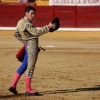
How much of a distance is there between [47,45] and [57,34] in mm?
3475

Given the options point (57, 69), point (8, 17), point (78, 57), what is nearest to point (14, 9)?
point (8, 17)

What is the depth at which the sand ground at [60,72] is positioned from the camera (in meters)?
6.47

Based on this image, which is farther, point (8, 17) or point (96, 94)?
point (8, 17)

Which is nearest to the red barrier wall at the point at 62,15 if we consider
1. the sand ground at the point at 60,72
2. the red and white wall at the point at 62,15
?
the red and white wall at the point at 62,15

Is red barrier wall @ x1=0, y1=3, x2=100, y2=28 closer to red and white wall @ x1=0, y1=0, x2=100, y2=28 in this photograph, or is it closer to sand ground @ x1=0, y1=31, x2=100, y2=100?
red and white wall @ x1=0, y1=0, x2=100, y2=28

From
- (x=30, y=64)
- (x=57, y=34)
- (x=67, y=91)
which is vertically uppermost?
(x=30, y=64)

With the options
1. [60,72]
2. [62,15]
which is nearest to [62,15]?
[62,15]

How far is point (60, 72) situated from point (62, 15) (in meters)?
9.44

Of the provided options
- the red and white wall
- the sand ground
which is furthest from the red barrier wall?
the sand ground

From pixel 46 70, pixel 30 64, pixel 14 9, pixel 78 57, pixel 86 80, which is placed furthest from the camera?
pixel 14 9

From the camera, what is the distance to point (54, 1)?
21281 millimetres

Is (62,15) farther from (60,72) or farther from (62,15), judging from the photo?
(60,72)

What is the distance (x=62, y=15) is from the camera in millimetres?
17750

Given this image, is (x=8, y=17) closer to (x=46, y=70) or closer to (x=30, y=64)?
(x=46, y=70)
